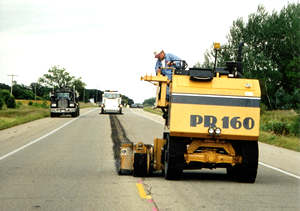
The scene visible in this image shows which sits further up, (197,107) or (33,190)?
(197,107)

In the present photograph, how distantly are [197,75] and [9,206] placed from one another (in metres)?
4.67

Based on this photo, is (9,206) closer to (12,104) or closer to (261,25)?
(261,25)

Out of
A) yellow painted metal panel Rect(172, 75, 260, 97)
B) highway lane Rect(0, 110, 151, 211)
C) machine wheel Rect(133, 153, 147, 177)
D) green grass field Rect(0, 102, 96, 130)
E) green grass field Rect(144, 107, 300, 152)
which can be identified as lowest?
green grass field Rect(0, 102, 96, 130)

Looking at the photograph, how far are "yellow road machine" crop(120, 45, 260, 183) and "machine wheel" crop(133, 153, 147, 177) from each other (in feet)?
1.89

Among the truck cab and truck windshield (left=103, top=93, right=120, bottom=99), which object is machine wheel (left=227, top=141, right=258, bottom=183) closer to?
the truck cab

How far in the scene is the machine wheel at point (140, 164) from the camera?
1180cm

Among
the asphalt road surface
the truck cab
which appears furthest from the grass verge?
the asphalt road surface

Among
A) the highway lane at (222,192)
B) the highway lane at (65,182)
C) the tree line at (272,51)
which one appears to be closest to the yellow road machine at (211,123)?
the highway lane at (222,192)

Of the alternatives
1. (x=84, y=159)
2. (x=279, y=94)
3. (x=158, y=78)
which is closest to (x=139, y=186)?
(x=158, y=78)

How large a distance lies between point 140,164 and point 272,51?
43.6 meters

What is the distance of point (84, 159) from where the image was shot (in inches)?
618

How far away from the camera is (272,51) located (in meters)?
53.0

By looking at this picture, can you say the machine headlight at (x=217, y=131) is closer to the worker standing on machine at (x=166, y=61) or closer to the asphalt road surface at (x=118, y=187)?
the asphalt road surface at (x=118, y=187)

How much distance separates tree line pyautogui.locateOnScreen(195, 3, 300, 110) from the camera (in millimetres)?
49375
